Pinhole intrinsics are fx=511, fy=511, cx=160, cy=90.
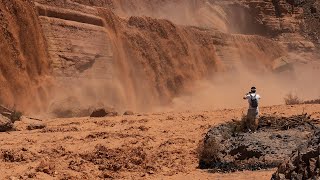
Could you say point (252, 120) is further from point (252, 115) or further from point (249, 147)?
point (249, 147)

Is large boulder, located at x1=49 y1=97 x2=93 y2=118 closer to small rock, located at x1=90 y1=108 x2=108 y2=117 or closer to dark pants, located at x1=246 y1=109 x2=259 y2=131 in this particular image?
small rock, located at x1=90 y1=108 x2=108 y2=117

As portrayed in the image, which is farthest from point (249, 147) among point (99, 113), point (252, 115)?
point (99, 113)

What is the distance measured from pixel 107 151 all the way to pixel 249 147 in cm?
280

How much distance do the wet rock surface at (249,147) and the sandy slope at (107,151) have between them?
0.37 metres

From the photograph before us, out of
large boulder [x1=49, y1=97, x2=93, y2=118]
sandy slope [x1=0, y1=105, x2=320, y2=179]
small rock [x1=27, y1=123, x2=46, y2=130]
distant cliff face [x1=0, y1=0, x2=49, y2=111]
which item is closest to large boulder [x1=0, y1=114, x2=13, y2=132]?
sandy slope [x1=0, y1=105, x2=320, y2=179]

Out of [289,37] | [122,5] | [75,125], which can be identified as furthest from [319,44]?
[75,125]

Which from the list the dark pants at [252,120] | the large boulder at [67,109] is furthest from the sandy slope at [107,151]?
the large boulder at [67,109]

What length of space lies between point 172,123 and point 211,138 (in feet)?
15.8

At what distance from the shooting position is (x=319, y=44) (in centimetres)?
4672

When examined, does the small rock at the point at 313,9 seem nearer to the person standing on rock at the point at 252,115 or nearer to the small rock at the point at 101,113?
the small rock at the point at 101,113

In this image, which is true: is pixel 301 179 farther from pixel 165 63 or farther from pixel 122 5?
pixel 122 5

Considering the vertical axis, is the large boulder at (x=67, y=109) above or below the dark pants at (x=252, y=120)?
above

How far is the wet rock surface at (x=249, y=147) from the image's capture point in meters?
8.72

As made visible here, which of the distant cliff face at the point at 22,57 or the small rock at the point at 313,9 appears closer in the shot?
the distant cliff face at the point at 22,57
